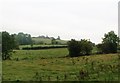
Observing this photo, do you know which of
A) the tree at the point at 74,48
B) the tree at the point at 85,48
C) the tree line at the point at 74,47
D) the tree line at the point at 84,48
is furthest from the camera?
the tree at the point at 85,48

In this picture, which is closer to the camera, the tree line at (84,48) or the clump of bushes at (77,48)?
the clump of bushes at (77,48)

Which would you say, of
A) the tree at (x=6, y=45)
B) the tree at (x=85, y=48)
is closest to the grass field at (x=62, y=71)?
the tree at (x=6, y=45)

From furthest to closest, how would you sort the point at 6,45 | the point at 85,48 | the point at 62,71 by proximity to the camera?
the point at 85,48 < the point at 6,45 < the point at 62,71

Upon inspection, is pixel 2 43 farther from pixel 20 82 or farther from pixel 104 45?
pixel 20 82

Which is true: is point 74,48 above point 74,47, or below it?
below

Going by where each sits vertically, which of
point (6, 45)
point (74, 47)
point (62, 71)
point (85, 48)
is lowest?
point (62, 71)

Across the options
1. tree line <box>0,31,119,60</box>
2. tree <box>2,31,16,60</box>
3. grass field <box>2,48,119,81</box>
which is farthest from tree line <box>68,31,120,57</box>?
grass field <box>2,48,119,81</box>

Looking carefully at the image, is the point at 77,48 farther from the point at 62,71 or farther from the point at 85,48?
the point at 62,71

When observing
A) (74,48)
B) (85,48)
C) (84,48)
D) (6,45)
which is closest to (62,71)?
(6,45)

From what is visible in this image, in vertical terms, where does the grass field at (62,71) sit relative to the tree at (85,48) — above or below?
below

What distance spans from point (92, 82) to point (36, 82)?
4.94m

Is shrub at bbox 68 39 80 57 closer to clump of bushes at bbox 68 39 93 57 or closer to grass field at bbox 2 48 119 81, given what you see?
clump of bushes at bbox 68 39 93 57

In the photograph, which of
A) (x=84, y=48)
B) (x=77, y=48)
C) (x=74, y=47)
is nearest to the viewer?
(x=74, y=47)

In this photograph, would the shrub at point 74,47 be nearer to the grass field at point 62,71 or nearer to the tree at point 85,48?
the tree at point 85,48
